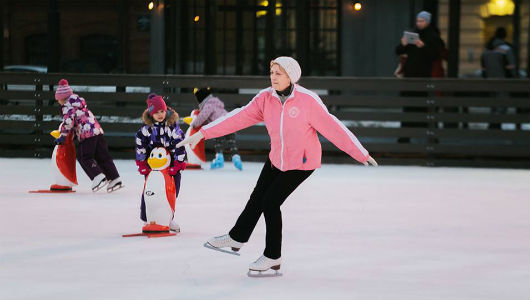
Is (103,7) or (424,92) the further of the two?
(103,7)

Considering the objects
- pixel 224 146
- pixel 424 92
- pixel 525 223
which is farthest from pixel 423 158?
pixel 525 223

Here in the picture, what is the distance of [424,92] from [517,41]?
13.4ft

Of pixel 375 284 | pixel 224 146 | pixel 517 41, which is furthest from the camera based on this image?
pixel 517 41

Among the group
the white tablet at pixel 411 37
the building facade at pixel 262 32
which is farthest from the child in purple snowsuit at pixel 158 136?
the building facade at pixel 262 32

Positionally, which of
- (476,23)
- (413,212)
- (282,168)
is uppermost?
(476,23)

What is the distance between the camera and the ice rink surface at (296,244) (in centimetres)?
724

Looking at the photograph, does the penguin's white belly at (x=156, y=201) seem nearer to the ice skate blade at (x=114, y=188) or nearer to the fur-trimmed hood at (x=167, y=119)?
the fur-trimmed hood at (x=167, y=119)

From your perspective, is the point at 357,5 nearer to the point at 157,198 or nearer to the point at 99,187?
the point at 99,187

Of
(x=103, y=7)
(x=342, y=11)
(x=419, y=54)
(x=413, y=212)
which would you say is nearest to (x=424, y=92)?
(x=419, y=54)

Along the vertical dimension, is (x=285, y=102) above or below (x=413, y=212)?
above

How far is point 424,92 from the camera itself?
17.5 meters

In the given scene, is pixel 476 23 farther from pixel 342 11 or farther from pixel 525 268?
pixel 525 268

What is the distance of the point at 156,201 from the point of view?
9484 mm

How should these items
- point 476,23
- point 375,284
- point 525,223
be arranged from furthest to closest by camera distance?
1. point 476,23
2. point 525,223
3. point 375,284
